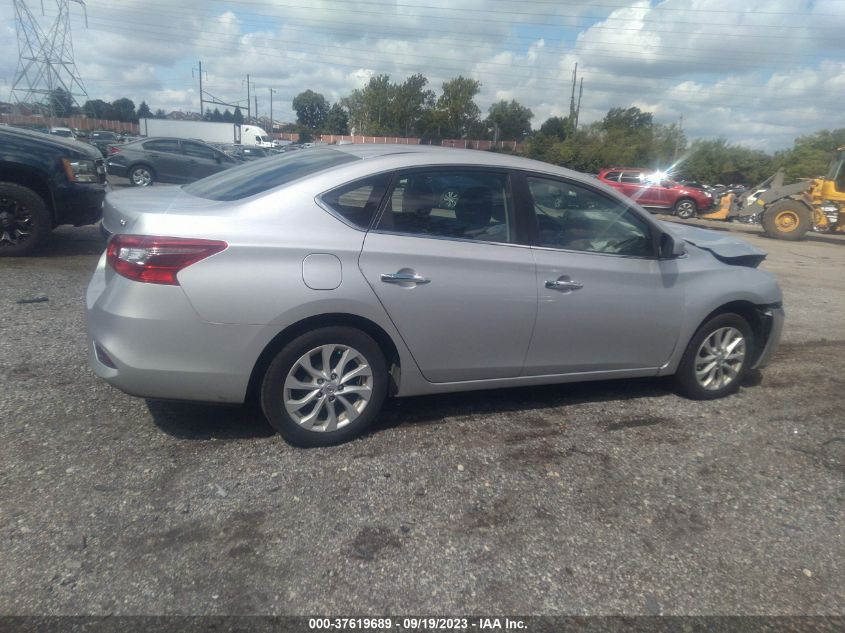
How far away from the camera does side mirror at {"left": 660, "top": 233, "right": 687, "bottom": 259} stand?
15.0 feet

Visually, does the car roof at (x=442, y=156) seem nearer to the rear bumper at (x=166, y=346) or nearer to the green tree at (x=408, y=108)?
the rear bumper at (x=166, y=346)

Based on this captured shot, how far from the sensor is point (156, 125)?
50.4 m

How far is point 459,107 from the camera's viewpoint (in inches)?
1219

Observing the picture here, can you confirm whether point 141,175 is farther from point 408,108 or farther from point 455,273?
point 455,273

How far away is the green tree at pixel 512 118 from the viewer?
45.2 metres

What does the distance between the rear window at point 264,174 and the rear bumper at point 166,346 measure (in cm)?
80

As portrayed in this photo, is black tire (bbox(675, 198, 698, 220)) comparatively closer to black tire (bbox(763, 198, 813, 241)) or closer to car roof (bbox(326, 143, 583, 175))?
black tire (bbox(763, 198, 813, 241))

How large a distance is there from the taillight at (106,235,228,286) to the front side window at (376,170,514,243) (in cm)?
99

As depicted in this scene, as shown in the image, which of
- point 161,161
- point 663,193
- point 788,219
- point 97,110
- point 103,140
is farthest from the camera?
point 97,110

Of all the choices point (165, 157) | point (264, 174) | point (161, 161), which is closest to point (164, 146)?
point (165, 157)

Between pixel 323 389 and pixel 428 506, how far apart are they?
2.91ft

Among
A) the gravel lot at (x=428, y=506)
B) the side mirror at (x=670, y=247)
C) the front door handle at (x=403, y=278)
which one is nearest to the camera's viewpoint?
the gravel lot at (x=428, y=506)

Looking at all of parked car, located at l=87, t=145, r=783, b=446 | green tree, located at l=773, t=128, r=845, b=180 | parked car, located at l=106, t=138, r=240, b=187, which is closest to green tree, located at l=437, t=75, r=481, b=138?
parked car, located at l=106, t=138, r=240, b=187

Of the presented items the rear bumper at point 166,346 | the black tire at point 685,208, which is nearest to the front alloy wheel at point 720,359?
the rear bumper at point 166,346
